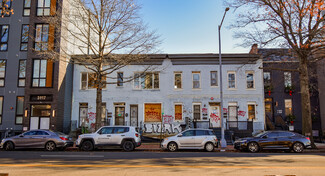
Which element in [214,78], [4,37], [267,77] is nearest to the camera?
[4,37]

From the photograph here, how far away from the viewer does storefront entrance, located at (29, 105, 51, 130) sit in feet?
72.3

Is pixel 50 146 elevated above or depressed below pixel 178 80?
below

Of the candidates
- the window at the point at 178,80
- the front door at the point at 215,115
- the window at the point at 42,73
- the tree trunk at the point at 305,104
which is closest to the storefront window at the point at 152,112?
the window at the point at 178,80

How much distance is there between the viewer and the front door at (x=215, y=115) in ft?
77.0

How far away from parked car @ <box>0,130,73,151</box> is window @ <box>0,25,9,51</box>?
11205mm

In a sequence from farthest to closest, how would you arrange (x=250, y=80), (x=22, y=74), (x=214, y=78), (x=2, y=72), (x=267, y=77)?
1. (x=267, y=77)
2. (x=214, y=78)
3. (x=250, y=80)
4. (x=2, y=72)
5. (x=22, y=74)

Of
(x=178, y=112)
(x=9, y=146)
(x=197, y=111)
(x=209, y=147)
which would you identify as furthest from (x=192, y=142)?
(x=9, y=146)

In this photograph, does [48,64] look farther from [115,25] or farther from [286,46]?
[286,46]

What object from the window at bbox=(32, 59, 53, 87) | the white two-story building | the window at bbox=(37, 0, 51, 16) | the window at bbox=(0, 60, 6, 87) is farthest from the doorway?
the window at bbox=(37, 0, 51, 16)

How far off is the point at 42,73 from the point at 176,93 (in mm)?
12678

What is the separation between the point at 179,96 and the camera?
23672 mm

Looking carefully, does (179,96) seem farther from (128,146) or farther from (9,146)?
(9,146)

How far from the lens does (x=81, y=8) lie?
18.6 meters

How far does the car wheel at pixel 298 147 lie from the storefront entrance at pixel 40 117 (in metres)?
19.8
